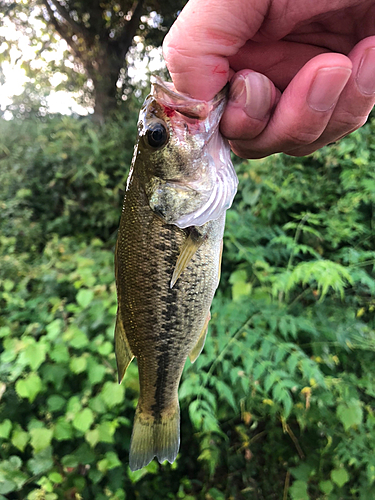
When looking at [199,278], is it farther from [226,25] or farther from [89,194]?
[89,194]

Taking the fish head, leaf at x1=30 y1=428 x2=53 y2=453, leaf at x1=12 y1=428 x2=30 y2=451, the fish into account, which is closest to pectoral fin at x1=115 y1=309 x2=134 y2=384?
the fish

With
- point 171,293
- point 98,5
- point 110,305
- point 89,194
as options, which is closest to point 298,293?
point 110,305

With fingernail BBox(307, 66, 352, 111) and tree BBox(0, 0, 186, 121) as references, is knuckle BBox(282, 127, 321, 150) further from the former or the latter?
tree BBox(0, 0, 186, 121)

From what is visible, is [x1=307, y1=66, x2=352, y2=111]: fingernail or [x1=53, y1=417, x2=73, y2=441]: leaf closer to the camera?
[x1=307, y1=66, x2=352, y2=111]: fingernail

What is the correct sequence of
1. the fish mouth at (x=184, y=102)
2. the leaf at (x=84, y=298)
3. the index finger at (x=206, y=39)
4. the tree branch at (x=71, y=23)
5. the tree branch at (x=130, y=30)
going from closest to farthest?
the index finger at (x=206, y=39)
the fish mouth at (x=184, y=102)
the leaf at (x=84, y=298)
the tree branch at (x=71, y=23)
the tree branch at (x=130, y=30)

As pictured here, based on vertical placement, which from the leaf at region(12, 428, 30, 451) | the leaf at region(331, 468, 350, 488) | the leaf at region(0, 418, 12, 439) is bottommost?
the leaf at region(331, 468, 350, 488)

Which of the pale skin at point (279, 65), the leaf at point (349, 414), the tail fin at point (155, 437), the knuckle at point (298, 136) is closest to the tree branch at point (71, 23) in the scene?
the pale skin at point (279, 65)

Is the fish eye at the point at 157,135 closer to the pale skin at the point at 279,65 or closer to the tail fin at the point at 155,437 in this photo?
the pale skin at the point at 279,65
